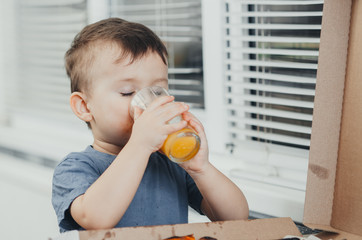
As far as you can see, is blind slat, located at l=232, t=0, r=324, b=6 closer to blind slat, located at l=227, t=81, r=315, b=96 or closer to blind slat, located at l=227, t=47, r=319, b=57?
blind slat, located at l=227, t=47, r=319, b=57

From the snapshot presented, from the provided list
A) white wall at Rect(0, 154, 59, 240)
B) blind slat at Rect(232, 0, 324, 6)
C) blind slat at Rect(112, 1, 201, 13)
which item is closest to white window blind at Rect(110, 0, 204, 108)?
blind slat at Rect(112, 1, 201, 13)

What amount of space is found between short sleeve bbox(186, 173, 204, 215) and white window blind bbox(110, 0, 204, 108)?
1.97 feet

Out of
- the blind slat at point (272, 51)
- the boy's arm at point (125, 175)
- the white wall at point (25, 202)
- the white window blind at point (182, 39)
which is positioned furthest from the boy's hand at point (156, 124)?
the white wall at point (25, 202)

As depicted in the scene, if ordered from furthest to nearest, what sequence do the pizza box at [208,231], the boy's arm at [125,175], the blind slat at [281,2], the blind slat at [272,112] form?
the blind slat at [272,112]
the blind slat at [281,2]
the boy's arm at [125,175]
the pizza box at [208,231]

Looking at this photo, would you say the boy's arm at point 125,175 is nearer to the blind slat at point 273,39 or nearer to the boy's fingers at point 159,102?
the boy's fingers at point 159,102

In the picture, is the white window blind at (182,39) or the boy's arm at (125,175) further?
the white window blind at (182,39)

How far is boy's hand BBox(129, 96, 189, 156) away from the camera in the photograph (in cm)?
79

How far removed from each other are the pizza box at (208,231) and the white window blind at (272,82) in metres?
0.55

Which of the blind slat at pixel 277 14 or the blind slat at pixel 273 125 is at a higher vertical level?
the blind slat at pixel 277 14

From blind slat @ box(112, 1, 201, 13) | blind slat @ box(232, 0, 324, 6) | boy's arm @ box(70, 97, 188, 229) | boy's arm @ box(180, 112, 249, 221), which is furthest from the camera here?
blind slat @ box(112, 1, 201, 13)

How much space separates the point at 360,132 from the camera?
796mm

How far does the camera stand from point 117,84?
2.98ft

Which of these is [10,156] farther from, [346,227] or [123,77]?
[346,227]

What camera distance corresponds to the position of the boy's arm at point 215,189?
2.94 ft
